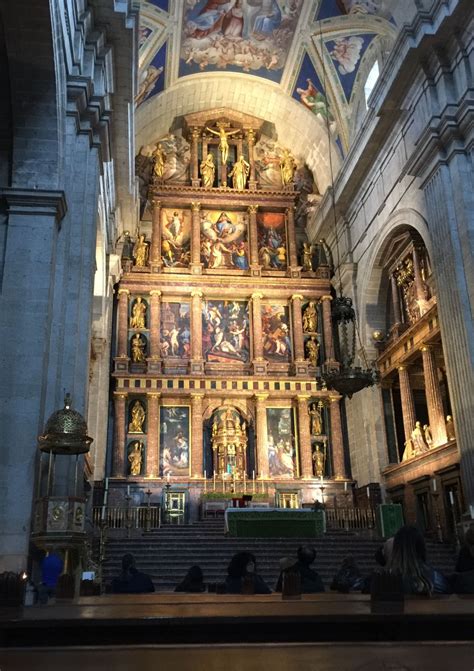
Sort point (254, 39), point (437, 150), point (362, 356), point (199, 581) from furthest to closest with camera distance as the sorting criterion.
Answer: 1. point (254, 39)
2. point (362, 356)
3. point (437, 150)
4. point (199, 581)

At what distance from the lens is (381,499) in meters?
17.0

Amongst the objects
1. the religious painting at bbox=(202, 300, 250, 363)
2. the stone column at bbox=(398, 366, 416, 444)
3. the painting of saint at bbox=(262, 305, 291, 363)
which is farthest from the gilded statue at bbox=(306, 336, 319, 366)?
the stone column at bbox=(398, 366, 416, 444)

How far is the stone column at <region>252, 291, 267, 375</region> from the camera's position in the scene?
63.3 feet

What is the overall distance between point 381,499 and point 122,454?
7140 millimetres

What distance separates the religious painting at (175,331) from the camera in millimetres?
19641

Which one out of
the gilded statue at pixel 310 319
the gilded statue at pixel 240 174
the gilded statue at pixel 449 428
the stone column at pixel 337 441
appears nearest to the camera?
the gilded statue at pixel 449 428

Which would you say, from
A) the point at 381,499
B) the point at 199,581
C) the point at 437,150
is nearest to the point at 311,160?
the point at 437,150

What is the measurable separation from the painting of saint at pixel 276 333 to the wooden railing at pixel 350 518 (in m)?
5.03

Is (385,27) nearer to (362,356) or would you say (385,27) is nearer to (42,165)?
(362,356)

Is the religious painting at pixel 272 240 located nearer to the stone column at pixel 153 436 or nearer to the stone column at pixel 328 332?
the stone column at pixel 328 332

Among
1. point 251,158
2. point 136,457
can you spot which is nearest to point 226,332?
point 136,457

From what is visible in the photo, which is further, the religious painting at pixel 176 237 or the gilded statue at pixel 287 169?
the gilded statue at pixel 287 169

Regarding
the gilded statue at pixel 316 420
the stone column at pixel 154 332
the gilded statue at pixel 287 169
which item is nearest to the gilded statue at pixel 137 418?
the stone column at pixel 154 332

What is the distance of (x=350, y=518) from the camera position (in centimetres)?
1705
